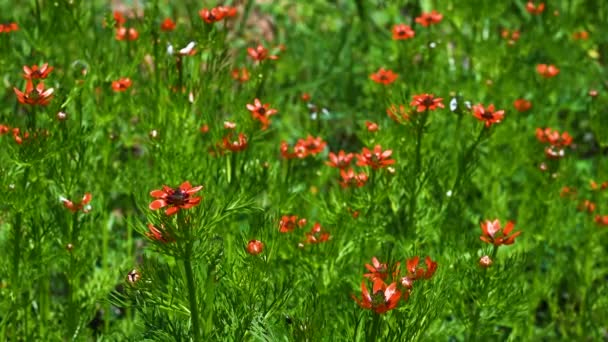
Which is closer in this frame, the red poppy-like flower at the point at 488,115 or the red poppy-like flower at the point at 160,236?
the red poppy-like flower at the point at 160,236

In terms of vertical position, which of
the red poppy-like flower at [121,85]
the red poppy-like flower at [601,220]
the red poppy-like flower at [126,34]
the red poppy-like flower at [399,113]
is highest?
the red poppy-like flower at [126,34]

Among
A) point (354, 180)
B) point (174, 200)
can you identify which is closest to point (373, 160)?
point (354, 180)

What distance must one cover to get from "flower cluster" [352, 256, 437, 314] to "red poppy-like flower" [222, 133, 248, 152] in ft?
2.45

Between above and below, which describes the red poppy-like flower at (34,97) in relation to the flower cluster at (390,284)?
above

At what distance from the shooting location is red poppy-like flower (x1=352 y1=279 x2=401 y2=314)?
173 cm

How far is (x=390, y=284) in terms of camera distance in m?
1.85

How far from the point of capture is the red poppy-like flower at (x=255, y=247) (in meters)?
1.96

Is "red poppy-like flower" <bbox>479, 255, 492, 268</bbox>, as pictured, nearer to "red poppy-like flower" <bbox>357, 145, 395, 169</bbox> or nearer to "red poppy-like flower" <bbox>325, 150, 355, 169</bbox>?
"red poppy-like flower" <bbox>357, 145, 395, 169</bbox>

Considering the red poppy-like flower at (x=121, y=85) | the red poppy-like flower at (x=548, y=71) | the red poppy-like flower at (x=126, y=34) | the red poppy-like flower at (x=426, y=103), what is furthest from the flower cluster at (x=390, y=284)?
the red poppy-like flower at (x=548, y=71)

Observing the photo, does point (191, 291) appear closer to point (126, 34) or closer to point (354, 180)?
point (354, 180)

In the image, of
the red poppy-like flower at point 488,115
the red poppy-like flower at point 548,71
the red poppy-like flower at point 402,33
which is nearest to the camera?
the red poppy-like flower at point 488,115

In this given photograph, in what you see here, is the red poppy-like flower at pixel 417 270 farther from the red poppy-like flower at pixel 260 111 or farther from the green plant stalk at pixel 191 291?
the red poppy-like flower at pixel 260 111

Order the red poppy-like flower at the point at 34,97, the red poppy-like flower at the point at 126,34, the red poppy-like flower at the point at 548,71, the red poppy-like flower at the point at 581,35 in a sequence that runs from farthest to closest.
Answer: the red poppy-like flower at the point at 581,35 → the red poppy-like flower at the point at 548,71 → the red poppy-like flower at the point at 126,34 → the red poppy-like flower at the point at 34,97

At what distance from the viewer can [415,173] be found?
2.57 m
